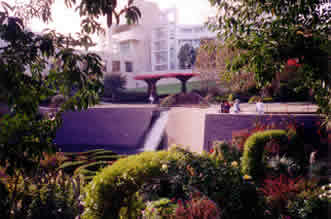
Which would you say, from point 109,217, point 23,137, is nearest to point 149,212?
point 109,217

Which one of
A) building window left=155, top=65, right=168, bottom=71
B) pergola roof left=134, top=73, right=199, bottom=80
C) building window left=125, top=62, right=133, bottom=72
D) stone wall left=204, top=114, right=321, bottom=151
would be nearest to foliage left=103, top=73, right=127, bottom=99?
pergola roof left=134, top=73, right=199, bottom=80

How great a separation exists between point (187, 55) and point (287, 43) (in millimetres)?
40522

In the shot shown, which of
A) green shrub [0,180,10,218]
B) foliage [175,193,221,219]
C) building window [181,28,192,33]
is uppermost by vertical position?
building window [181,28,192,33]

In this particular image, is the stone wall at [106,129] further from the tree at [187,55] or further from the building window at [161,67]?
the building window at [161,67]

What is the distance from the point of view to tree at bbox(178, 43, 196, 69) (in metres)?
42.4

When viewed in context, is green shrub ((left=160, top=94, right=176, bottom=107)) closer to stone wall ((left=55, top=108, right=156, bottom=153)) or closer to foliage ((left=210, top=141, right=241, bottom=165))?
stone wall ((left=55, top=108, right=156, bottom=153))

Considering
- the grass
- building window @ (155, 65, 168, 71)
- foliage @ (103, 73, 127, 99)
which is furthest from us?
building window @ (155, 65, 168, 71)

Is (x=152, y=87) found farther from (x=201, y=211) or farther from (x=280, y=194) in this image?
(x=201, y=211)

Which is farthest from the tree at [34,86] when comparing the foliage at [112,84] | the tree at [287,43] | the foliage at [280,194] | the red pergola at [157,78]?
the foliage at [112,84]

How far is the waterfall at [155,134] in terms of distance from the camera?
595 inches

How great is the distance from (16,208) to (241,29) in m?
3.63

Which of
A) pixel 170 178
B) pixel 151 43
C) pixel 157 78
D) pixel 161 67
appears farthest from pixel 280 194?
pixel 151 43

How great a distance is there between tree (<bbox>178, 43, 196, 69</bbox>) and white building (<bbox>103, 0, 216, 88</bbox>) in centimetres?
75

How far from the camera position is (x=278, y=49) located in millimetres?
2627
